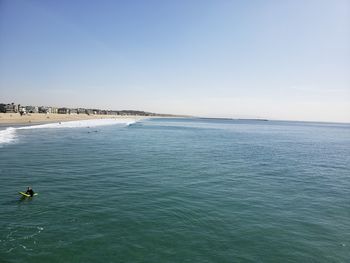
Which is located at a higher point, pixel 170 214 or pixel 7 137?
pixel 7 137

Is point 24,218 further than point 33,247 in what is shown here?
Yes

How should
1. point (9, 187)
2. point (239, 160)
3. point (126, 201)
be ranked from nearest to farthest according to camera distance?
1. point (126, 201)
2. point (9, 187)
3. point (239, 160)

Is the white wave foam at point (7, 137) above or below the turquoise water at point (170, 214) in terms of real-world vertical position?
above

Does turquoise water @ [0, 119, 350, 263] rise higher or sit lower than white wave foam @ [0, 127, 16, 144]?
lower

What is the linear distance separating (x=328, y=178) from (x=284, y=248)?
2034 cm

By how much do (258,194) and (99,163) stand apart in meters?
19.8

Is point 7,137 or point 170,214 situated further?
point 7,137

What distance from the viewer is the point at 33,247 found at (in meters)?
13.3

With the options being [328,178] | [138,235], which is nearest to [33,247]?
[138,235]

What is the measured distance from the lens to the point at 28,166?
3086cm

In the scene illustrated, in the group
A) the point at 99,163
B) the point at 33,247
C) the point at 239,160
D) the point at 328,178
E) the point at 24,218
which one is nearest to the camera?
the point at 33,247

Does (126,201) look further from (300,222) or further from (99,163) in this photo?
(99,163)

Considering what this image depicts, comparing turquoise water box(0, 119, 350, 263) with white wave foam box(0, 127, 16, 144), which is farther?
white wave foam box(0, 127, 16, 144)

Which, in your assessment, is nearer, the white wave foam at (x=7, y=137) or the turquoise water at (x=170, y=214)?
the turquoise water at (x=170, y=214)
